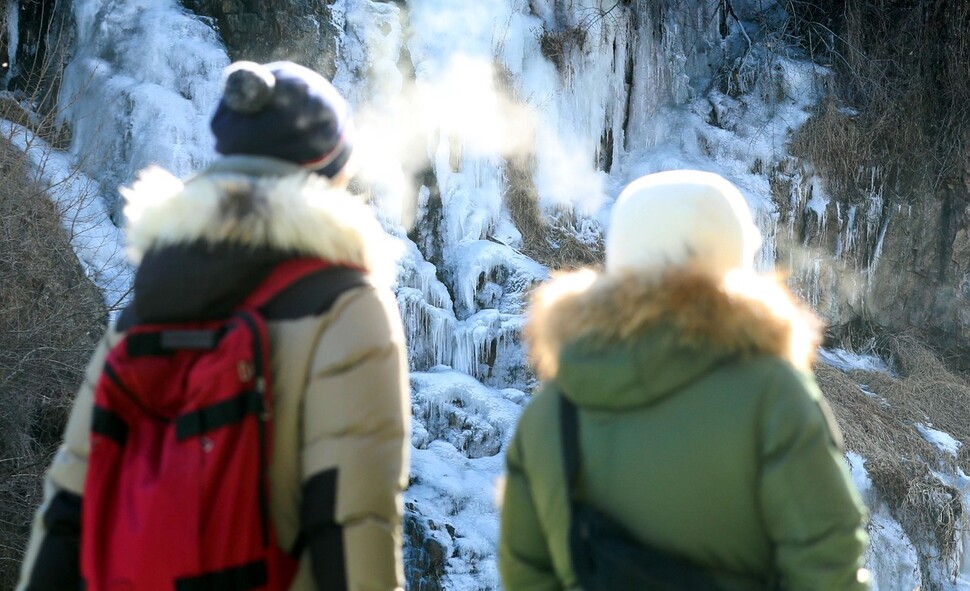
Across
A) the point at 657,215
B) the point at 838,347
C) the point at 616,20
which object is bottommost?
the point at 838,347

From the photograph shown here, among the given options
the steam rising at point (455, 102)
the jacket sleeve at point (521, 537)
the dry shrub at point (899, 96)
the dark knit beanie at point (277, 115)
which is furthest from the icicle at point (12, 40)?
the jacket sleeve at point (521, 537)

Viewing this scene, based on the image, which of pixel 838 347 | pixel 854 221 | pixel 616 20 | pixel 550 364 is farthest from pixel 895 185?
pixel 550 364

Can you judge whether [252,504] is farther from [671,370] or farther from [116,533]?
[671,370]

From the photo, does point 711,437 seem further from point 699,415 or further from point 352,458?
point 352,458

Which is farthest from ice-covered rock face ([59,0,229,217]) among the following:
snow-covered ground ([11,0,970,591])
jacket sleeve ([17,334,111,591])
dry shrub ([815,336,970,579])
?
jacket sleeve ([17,334,111,591])

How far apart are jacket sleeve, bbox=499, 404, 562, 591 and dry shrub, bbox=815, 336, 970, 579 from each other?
6752mm

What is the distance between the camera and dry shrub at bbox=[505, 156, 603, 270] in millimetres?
8922

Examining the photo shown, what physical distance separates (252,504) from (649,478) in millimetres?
573

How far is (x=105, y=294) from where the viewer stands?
251 inches

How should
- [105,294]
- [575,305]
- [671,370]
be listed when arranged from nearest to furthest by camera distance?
1. [671,370]
2. [575,305]
3. [105,294]

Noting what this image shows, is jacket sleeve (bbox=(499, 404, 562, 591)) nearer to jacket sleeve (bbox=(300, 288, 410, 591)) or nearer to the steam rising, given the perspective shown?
jacket sleeve (bbox=(300, 288, 410, 591))

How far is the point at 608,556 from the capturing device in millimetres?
1381

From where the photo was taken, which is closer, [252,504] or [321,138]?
[252,504]

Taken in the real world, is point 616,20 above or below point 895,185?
above
